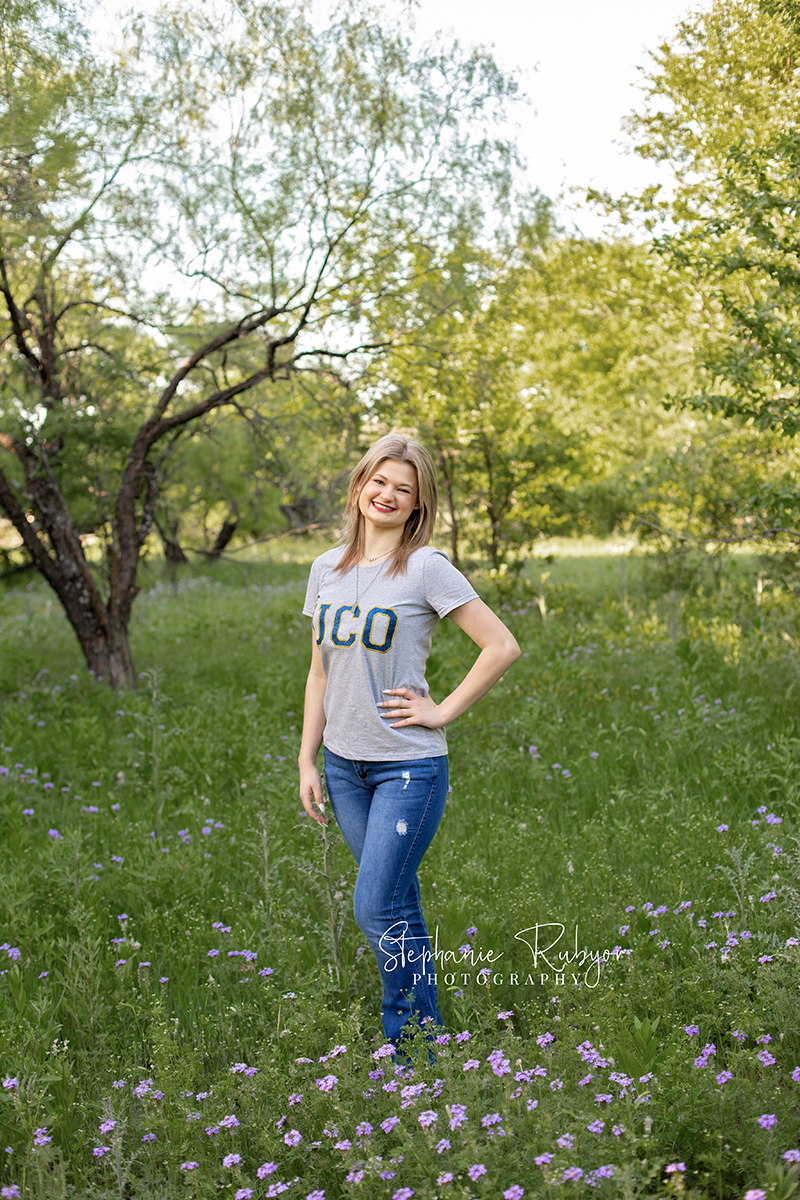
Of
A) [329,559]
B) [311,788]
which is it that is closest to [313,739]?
[311,788]

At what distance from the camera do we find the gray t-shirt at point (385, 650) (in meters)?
2.78

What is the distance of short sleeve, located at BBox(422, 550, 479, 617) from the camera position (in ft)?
9.22

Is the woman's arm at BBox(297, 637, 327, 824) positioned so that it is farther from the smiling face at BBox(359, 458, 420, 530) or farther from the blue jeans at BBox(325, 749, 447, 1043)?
the smiling face at BBox(359, 458, 420, 530)

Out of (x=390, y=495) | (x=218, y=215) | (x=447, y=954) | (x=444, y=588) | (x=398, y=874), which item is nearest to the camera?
(x=398, y=874)

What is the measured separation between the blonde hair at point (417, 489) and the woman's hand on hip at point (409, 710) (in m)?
0.44

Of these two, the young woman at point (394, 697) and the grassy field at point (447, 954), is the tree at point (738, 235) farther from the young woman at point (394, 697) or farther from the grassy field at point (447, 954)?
the young woman at point (394, 697)

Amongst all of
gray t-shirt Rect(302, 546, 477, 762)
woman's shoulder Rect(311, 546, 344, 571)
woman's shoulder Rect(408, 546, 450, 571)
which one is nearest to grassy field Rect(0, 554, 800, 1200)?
gray t-shirt Rect(302, 546, 477, 762)

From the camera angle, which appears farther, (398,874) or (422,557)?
(422,557)

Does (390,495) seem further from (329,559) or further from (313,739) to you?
(313,739)

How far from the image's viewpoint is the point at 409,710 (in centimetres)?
275

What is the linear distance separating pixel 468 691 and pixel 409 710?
0.64 ft

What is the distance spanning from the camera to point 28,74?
236 inches

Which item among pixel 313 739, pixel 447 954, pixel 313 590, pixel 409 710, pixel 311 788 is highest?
pixel 313 590

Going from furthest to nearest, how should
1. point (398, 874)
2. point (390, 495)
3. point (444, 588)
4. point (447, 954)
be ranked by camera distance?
point (447, 954) → point (390, 495) → point (444, 588) → point (398, 874)
